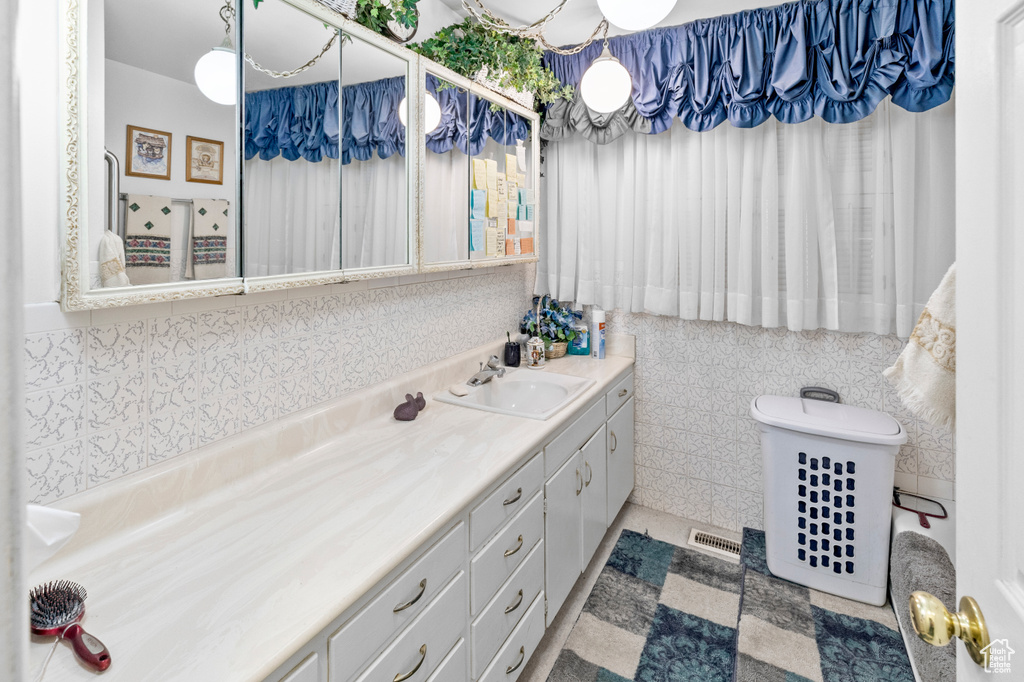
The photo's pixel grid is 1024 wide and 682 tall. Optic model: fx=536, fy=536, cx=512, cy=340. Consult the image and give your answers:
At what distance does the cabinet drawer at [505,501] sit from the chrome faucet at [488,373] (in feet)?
1.96

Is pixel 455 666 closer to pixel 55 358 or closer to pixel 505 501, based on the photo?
pixel 505 501

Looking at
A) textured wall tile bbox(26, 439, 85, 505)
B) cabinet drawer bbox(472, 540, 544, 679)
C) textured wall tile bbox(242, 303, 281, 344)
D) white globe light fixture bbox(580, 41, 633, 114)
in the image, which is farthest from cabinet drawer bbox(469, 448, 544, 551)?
white globe light fixture bbox(580, 41, 633, 114)

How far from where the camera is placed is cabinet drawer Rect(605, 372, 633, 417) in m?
2.48

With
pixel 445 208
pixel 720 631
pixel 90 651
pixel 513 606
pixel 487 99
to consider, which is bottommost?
pixel 720 631

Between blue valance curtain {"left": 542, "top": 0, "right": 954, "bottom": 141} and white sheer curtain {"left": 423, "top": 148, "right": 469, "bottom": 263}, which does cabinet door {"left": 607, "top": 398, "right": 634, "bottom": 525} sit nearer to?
white sheer curtain {"left": 423, "top": 148, "right": 469, "bottom": 263}

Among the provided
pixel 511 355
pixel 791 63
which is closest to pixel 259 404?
pixel 511 355

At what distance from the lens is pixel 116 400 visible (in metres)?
1.17

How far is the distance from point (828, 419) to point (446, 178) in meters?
1.84

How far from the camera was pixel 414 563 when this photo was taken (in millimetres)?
1161

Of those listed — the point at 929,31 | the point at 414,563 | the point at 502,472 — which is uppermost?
the point at 929,31

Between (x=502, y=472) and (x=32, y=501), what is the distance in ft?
3.33

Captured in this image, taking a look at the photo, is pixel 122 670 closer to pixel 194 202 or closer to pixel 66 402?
pixel 66 402

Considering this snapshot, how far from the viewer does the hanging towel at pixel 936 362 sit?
35.1 inches

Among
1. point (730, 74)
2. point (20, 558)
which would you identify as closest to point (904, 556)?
point (730, 74)
